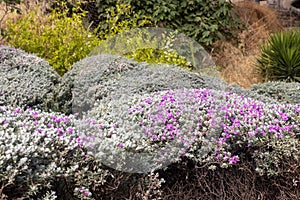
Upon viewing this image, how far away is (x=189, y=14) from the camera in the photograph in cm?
876

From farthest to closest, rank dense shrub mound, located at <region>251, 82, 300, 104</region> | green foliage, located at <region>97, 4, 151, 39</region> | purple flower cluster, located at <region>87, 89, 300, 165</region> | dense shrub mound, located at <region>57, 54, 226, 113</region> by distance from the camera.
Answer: green foliage, located at <region>97, 4, 151, 39</region> → dense shrub mound, located at <region>251, 82, 300, 104</region> → dense shrub mound, located at <region>57, 54, 226, 113</region> → purple flower cluster, located at <region>87, 89, 300, 165</region>

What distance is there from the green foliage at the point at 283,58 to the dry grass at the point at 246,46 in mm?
343

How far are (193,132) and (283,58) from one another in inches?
195

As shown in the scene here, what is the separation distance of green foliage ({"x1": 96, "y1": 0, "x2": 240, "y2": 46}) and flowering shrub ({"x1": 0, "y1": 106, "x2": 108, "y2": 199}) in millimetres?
5987

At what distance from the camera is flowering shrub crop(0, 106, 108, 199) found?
2.31m

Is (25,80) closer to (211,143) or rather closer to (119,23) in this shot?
(211,143)

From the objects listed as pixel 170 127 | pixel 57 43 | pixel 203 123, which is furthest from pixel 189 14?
pixel 170 127

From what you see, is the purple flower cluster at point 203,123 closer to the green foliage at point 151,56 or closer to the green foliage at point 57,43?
the green foliage at point 57,43

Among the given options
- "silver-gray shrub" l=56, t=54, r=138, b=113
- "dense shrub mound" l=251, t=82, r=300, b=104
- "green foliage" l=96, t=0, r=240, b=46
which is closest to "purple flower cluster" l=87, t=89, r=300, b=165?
"silver-gray shrub" l=56, t=54, r=138, b=113

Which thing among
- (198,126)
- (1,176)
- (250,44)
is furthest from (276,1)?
(1,176)

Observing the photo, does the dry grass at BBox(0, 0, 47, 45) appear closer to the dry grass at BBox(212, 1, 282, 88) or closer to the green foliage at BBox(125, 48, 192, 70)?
the green foliage at BBox(125, 48, 192, 70)

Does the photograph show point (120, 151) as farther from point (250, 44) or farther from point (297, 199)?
point (250, 44)

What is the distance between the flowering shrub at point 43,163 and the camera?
7.59 ft

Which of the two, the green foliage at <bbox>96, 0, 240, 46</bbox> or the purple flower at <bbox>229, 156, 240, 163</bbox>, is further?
the green foliage at <bbox>96, 0, 240, 46</bbox>
